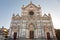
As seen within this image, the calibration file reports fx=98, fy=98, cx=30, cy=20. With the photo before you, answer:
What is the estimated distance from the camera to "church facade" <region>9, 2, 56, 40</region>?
23.2 meters

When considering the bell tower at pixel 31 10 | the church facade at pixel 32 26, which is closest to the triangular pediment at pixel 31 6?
the bell tower at pixel 31 10

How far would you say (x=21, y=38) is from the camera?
75.1 feet

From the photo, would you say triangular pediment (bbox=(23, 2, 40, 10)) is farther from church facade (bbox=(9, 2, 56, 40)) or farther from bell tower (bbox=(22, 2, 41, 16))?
church facade (bbox=(9, 2, 56, 40))

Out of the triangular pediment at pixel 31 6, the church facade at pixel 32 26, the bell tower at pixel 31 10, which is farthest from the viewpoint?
the triangular pediment at pixel 31 6

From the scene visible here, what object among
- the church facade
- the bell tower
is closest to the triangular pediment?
the bell tower

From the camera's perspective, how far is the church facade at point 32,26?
23.2 meters

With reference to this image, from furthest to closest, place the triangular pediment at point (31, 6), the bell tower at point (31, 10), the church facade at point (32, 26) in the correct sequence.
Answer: the triangular pediment at point (31, 6), the bell tower at point (31, 10), the church facade at point (32, 26)

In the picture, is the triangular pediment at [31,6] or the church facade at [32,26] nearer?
the church facade at [32,26]

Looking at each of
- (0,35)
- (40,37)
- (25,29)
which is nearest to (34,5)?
(25,29)

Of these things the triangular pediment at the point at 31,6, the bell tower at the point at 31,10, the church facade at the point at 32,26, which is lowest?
the church facade at the point at 32,26

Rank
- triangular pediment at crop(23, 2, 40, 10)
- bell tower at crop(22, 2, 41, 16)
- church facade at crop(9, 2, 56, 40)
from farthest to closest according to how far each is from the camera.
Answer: triangular pediment at crop(23, 2, 40, 10)
bell tower at crop(22, 2, 41, 16)
church facade at crop(9, 2, 56, 40)

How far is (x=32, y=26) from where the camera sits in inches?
961

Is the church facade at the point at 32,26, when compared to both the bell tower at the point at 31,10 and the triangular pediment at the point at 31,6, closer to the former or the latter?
the bell tower at the point at 31,10

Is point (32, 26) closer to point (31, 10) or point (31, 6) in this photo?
point (31, 10)
